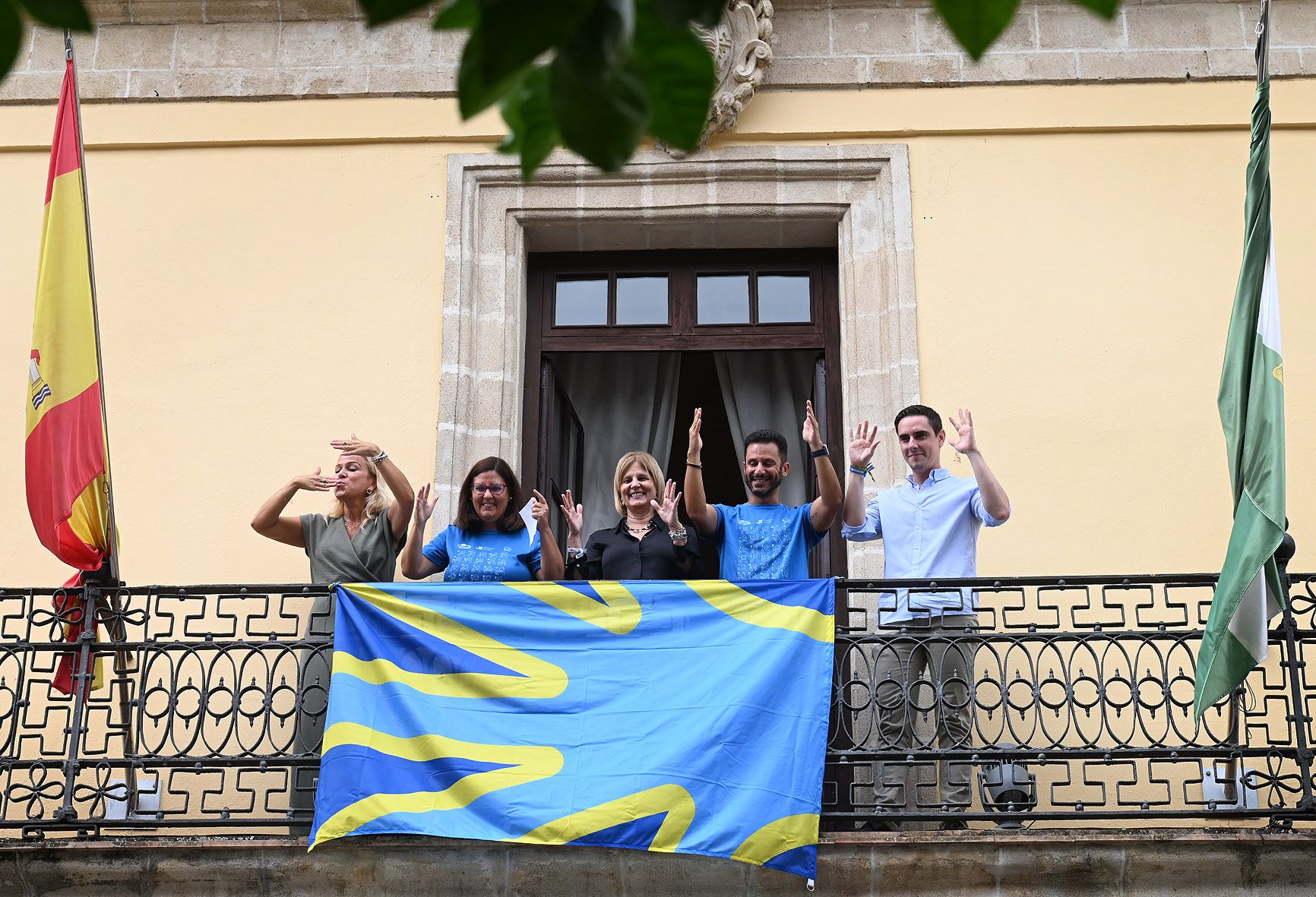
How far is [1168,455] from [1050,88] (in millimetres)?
2011

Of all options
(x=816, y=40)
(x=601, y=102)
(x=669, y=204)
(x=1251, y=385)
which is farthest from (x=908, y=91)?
(x=601, y=102)

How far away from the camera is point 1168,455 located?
759cm

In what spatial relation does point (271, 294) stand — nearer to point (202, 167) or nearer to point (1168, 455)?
point (202, 167)

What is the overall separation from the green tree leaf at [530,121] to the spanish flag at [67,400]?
5303 millimetres

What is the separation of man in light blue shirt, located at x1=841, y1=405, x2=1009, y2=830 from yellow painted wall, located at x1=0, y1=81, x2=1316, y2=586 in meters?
0.99

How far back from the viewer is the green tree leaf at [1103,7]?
4.83 feet

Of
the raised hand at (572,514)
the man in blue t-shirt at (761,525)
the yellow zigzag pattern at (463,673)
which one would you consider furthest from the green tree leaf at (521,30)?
the raised hand at (572,514)

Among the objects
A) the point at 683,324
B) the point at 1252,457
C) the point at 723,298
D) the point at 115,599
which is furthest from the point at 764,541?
the point at 115,599

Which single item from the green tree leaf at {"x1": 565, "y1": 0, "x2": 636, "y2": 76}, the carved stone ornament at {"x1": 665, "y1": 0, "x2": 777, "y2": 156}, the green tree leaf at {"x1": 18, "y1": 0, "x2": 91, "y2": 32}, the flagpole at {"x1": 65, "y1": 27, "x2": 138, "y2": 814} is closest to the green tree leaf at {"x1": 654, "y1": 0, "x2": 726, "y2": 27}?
the green tree leaf at {"x1": 565, "y1": 0, "x2": 636, "y2": 76}

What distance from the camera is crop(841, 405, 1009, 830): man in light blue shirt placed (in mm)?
6188

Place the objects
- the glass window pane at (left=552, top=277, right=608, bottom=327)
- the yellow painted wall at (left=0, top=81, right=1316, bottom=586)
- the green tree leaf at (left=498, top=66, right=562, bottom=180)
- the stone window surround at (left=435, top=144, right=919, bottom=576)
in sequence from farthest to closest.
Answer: the glass window pane at (left=552, top=277, right=608, bottom=327)
the stone window surround at (left=435, top=144, right=919, bottom=576)
the yellow painted wall at (left=0, top=81, right=1316, bottom=586)
the green tree leaf at (left=498, top=66, right=562, bottom=180)

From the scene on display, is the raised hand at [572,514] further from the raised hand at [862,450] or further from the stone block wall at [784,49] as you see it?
the stone block wall at [784,49]

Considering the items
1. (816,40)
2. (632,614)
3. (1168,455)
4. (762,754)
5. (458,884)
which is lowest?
(458,884)

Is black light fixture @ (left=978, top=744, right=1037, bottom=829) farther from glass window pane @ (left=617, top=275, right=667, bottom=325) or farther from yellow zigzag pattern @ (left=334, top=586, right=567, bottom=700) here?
glass window pane @ (left=617, top=275, right=667, bottom=325)
